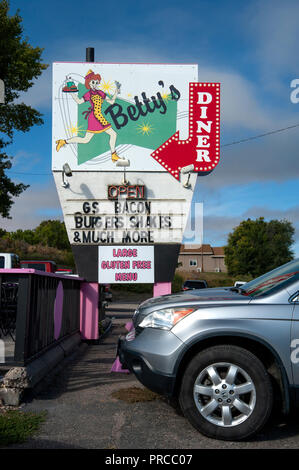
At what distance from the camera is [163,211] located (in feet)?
34.0

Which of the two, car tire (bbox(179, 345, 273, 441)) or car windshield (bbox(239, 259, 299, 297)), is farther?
car windshield (bbox(239, 259, 299, 297))

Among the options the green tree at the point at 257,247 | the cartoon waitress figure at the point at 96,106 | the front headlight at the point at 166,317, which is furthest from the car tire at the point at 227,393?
the green tree at the point at 257,247

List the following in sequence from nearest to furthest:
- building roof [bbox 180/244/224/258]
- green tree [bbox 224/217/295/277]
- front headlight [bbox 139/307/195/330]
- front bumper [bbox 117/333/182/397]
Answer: front bumper [bbox 117/333/182/397]
front headlight [bbox 139/307/195/330]
green tree [bbox 224/217/295/277]
building roof [bbox 180/244/224/258]

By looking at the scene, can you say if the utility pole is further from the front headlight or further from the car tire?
the car tire

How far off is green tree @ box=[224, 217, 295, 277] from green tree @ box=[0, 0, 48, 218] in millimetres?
49308

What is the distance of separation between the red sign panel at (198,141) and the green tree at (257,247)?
191 feet

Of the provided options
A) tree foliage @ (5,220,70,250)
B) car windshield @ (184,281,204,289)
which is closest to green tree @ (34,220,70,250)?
tree foliage @ (5,220,70,250)

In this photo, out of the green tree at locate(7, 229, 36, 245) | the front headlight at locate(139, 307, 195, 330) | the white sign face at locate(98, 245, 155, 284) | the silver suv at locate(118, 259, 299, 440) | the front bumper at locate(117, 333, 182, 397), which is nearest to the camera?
the silver suv at locate(118, 259, 299, 440)

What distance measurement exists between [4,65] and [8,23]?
1804 mm

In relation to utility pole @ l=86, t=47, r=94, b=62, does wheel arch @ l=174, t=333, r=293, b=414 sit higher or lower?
lower

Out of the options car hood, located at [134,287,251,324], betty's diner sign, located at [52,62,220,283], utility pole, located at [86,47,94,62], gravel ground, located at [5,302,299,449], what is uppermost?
utility pole, located at [86,47,94,62]

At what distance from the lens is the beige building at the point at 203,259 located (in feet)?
289

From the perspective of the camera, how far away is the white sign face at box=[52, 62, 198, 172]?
10.2 meters

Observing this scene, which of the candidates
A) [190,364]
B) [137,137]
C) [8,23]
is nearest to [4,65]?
[8,23]
